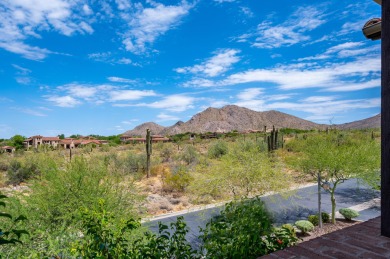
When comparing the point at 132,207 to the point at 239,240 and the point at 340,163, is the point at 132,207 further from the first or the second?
the point at 340,163

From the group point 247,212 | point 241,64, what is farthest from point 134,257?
point 241,64

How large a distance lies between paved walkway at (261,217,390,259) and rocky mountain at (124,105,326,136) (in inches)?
3584

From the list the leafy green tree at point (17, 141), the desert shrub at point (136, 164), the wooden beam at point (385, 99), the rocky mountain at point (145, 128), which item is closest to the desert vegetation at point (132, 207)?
the wooden beam at point (385, 99)

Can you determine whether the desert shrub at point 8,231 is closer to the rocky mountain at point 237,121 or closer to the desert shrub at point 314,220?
the desert shrub at point 314,220

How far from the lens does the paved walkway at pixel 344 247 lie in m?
2.91

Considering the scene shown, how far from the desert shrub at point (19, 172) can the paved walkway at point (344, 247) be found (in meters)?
20.3

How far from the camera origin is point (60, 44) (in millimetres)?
15836

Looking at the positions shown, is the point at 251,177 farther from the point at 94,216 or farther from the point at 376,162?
the point at 94,216

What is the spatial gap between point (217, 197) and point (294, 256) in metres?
11.8

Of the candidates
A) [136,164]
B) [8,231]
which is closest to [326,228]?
[8,231]

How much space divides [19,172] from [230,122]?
87.6 m

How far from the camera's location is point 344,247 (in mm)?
3102

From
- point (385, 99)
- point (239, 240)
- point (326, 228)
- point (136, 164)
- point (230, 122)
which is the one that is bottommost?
point (326, 228)

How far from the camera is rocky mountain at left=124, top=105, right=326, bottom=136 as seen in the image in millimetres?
97062
